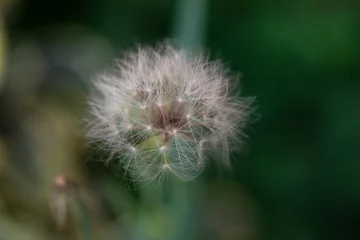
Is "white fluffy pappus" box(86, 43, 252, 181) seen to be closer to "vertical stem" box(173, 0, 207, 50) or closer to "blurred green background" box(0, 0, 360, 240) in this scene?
"vertical stem" box(173, 0, 207, 50)

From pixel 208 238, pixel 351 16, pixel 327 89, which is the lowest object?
pixel 208 238

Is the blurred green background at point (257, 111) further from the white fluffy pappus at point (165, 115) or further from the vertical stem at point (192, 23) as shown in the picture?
the white fluffy pappus at point (165, 115)

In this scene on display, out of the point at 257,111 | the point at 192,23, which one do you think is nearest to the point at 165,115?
the point at 192,23

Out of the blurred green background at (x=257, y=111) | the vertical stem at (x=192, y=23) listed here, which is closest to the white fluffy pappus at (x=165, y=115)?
the vertical stem at (x=192, y=23)

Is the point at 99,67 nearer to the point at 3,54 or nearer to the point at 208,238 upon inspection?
the point at 3,54

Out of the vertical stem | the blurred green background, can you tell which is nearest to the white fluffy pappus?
the vertical stem

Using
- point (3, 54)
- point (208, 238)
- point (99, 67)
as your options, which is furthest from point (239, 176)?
point (3, 54)

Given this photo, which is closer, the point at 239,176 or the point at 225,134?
the point at 225,134
